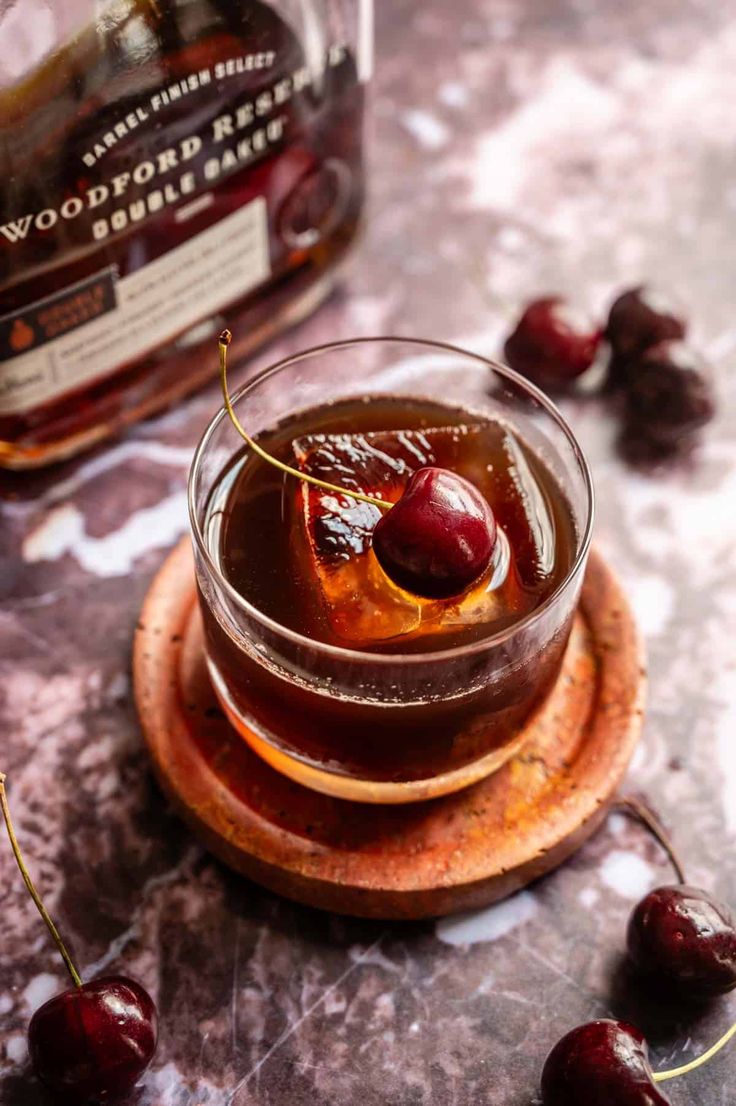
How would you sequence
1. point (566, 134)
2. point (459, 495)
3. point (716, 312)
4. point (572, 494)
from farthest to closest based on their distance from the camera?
point (566, 134) < point (716, 312) < point (572, 494) < point (459, 495)

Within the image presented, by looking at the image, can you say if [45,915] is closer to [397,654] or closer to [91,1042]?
[91,1042]

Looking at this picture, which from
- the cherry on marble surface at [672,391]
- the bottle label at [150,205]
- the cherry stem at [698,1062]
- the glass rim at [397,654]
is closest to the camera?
the glass rim at [397,654]

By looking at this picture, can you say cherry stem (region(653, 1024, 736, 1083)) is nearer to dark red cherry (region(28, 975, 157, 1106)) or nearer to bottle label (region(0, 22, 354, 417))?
dark red cherry (region(28, 975, 157, 1106))

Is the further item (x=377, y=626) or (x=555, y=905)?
(x=555, y=905)

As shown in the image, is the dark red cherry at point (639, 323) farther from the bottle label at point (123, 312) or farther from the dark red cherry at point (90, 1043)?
the dark red cherry at point (90, 1043)

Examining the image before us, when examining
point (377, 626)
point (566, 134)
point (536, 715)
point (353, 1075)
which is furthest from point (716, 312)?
point (353, 1075)

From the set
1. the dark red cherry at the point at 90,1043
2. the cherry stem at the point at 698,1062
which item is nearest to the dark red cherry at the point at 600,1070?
the cherry stem at the point at 698,1062

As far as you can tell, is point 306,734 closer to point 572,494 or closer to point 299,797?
point 299,797
